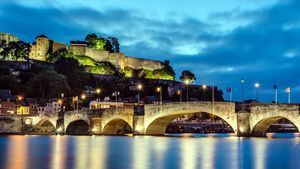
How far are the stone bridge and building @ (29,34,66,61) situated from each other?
50.8m

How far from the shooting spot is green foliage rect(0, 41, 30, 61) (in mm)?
124000

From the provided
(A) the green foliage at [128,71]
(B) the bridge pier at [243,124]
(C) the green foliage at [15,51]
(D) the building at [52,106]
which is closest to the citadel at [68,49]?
(A) the green foliage at [128,71]

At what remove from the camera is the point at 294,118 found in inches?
1714

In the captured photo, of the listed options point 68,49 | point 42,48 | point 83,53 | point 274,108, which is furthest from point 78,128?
point 42,48

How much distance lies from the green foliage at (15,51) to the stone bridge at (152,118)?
41.6 metres

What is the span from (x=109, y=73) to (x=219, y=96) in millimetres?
30867

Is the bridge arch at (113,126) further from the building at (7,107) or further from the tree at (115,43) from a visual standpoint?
the tree at (115,43)

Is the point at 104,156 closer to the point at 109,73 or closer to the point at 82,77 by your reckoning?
the point at 82,77

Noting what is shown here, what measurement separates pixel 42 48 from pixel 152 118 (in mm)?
83978

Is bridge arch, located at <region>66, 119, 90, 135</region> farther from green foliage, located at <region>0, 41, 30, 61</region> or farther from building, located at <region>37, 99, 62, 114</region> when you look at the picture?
green foliage, located at <region>0, 41, 30, 61</region>

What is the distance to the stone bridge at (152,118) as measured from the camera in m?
46.2

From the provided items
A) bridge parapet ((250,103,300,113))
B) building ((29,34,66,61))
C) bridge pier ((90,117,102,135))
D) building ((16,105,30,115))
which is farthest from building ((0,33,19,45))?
bridge parapet ((250,103,300,113))

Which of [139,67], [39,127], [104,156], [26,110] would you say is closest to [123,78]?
[139,67]

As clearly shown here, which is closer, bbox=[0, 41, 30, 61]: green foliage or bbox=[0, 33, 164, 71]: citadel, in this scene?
bbox=[0, 41, 30, 61]: green foliage
